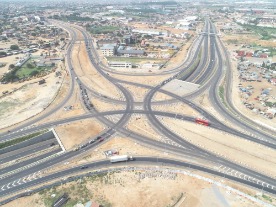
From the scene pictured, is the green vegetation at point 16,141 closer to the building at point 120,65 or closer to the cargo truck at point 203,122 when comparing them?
the cargo truck at point 203,122

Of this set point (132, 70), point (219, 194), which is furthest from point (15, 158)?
point (132, 70)

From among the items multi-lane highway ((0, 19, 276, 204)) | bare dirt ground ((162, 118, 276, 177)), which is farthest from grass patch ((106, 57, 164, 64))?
bare dirt ground ((162, 118, 276, 177))

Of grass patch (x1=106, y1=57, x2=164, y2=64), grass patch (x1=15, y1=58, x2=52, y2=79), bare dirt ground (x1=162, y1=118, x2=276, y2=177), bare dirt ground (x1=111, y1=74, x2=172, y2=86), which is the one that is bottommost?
grass patch (x1=15, y1=58, x2=52, y2=79)

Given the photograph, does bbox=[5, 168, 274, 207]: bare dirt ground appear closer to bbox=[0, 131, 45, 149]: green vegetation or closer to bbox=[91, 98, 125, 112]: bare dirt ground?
bbox=[0, 131, 45, 149]: green vegetation

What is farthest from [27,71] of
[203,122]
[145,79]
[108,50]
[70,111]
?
[203,122]

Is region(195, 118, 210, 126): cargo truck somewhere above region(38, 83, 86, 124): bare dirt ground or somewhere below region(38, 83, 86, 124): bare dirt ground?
above

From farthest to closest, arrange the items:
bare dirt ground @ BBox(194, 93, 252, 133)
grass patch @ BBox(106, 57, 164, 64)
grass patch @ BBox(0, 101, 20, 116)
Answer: grass patch @ BBox(106, 57, 164, 64)
grass patch @ BBox(0, 101, 20, 116)
bare dirt ground @ BBox(194, 93, 252, 133)

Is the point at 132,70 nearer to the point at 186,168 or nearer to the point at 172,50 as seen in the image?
the point at 172,50
